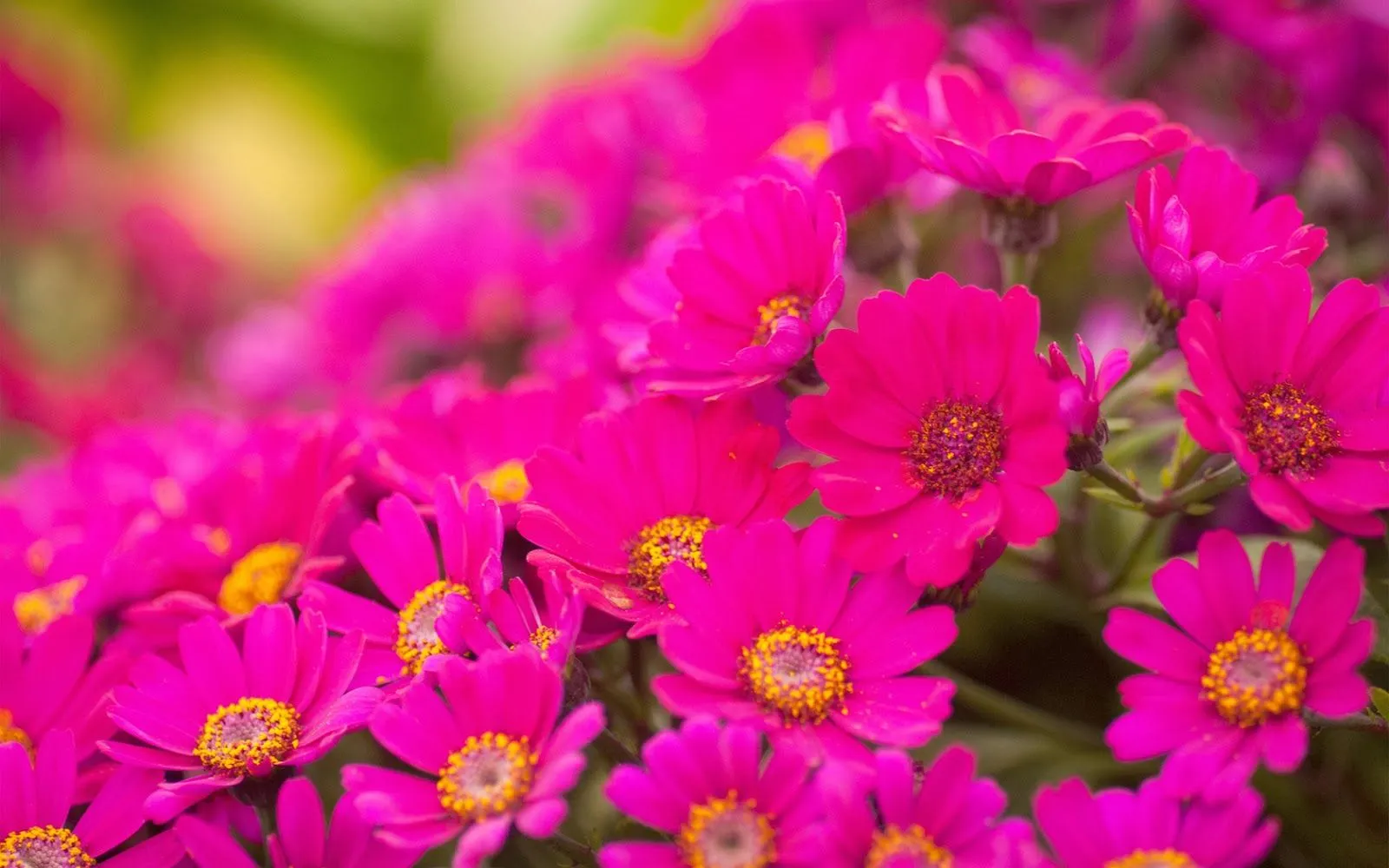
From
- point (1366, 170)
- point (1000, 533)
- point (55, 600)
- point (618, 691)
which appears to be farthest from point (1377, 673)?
point (55, 600)

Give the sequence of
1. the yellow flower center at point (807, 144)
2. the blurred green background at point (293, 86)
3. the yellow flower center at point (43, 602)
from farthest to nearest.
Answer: the blurred green background at point (293, 86) < the yellow flower center at point (807, 144) < the yellow flower center at point (43, 602)

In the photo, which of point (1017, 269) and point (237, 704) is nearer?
point (237, 704)

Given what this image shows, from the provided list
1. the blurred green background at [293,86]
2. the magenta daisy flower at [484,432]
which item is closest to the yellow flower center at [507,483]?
the magenta daisy flower at [484,432]

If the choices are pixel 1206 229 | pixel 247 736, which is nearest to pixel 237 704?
pixel 247 736

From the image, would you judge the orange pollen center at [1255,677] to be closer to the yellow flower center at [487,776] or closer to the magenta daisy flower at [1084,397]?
the magenta daisy flower at [1084,397]

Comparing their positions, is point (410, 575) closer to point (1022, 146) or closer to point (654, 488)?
point (654, 488)

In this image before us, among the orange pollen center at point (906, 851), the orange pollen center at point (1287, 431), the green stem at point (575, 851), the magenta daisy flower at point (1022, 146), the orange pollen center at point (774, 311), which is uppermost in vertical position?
the magenta daisy flower at point (1022, 146)
